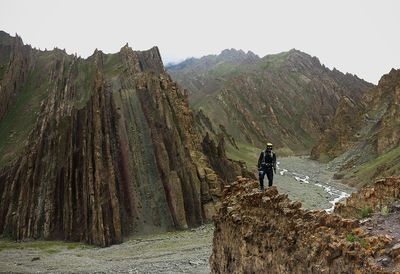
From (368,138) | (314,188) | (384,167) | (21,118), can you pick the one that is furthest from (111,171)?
(368,138)

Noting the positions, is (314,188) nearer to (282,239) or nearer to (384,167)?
(384,167)

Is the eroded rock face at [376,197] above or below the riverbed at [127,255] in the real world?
above

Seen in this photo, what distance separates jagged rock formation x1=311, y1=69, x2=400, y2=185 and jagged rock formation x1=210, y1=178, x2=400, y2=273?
158 ft

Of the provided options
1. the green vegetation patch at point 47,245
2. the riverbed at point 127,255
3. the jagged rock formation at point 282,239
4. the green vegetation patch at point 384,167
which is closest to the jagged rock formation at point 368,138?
the green vegetation patch at point 384,167

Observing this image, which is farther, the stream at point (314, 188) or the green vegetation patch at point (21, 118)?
the green vegetation patch at point (21, 118)

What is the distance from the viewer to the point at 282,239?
1961 centimetres

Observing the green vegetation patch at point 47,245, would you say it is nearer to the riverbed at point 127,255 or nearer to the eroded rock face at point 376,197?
the riverbed at point 127,255

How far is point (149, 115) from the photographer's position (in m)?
65.3

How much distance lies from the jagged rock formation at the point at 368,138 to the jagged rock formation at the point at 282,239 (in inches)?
1896

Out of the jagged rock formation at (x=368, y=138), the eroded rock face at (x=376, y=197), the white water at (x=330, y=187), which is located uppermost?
the jagged rock formation at (x=368, y=138)

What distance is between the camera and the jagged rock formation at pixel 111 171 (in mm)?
54625

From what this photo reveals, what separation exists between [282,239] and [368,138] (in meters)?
96.8

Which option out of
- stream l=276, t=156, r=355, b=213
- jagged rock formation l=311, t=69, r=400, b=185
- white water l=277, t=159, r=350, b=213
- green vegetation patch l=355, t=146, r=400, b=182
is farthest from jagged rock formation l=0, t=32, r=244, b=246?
jagged rock formation l=311, t=69, r=400, b=185

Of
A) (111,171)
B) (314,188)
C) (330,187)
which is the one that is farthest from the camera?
(330,187)
